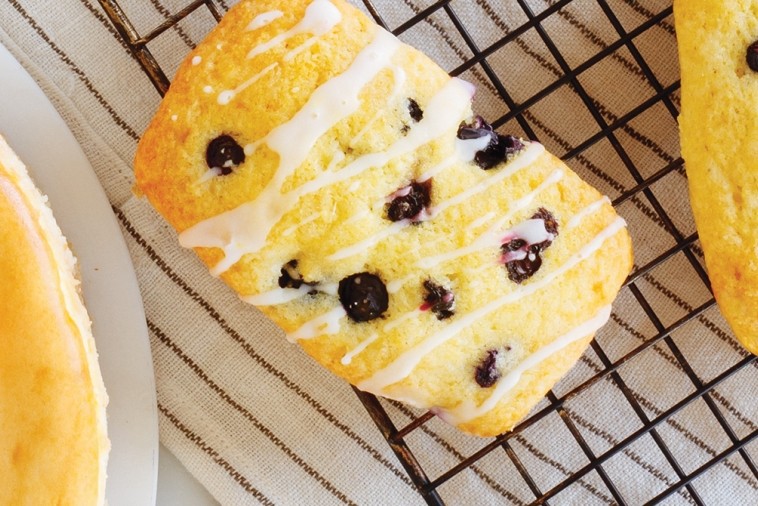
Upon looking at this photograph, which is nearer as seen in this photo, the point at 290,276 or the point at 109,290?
A: the point at 290,276

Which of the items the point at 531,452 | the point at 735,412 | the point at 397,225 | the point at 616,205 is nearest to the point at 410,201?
the point at 397,225

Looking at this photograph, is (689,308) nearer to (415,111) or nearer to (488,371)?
(488,371)

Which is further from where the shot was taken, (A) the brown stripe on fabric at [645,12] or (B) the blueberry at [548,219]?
(A) the brown stripe on fabric at [645,12]

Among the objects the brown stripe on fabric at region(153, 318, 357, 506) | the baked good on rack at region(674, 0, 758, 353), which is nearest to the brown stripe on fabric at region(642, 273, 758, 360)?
the baked good on rack at region(674, 0, 758, 353)

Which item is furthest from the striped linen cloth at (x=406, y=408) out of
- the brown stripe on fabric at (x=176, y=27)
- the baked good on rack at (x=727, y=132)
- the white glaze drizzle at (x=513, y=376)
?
the white glaze drizzle at (x=513, y=376)

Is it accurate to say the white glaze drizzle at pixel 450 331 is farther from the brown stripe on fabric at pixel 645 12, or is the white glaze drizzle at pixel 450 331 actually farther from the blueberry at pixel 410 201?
the brown stripe on fabric at pixel 645 12

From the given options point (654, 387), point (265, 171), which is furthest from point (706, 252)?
point (265, 171)

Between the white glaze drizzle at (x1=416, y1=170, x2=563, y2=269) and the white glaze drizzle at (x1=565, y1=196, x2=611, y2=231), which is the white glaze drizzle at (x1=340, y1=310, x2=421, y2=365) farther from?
the white glaze drizzle at (x1=565, y1=196, x2=611, y2=231)
